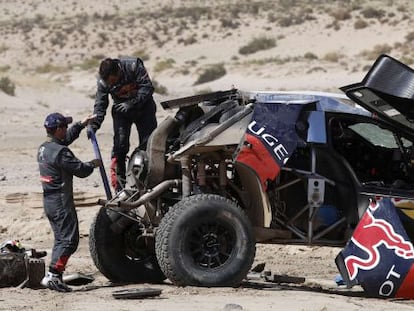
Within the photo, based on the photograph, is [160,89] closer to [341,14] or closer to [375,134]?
[341,14]

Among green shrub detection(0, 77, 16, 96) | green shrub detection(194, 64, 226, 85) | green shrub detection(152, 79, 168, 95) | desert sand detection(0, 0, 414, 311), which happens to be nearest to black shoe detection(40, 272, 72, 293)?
desert sand detection(0, 0, 414, 311)

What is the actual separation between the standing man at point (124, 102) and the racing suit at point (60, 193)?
1.20 m

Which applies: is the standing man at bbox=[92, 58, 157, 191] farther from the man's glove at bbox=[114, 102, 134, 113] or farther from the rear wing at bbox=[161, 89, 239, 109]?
the rear wing at bbox=[161, 89, 239, 109]

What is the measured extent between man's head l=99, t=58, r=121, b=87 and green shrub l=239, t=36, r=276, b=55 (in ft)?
132

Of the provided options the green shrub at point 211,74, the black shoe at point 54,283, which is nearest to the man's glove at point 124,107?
the black shoe at point 54,283

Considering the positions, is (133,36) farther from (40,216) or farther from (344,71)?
(40,216)

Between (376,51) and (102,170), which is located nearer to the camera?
(102,170)

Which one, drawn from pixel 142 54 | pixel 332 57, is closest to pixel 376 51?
pixel 332 57

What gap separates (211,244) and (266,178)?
0.73 metres

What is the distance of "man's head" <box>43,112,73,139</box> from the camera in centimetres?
984

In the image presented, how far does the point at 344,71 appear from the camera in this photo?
40.2 m

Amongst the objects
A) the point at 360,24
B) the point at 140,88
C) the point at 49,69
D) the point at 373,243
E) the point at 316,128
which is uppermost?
the point at 360,24

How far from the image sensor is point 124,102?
11281 millimetres

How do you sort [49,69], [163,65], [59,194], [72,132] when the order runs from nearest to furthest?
[59,194]
[72,132]
[163,65]
[49,69]
